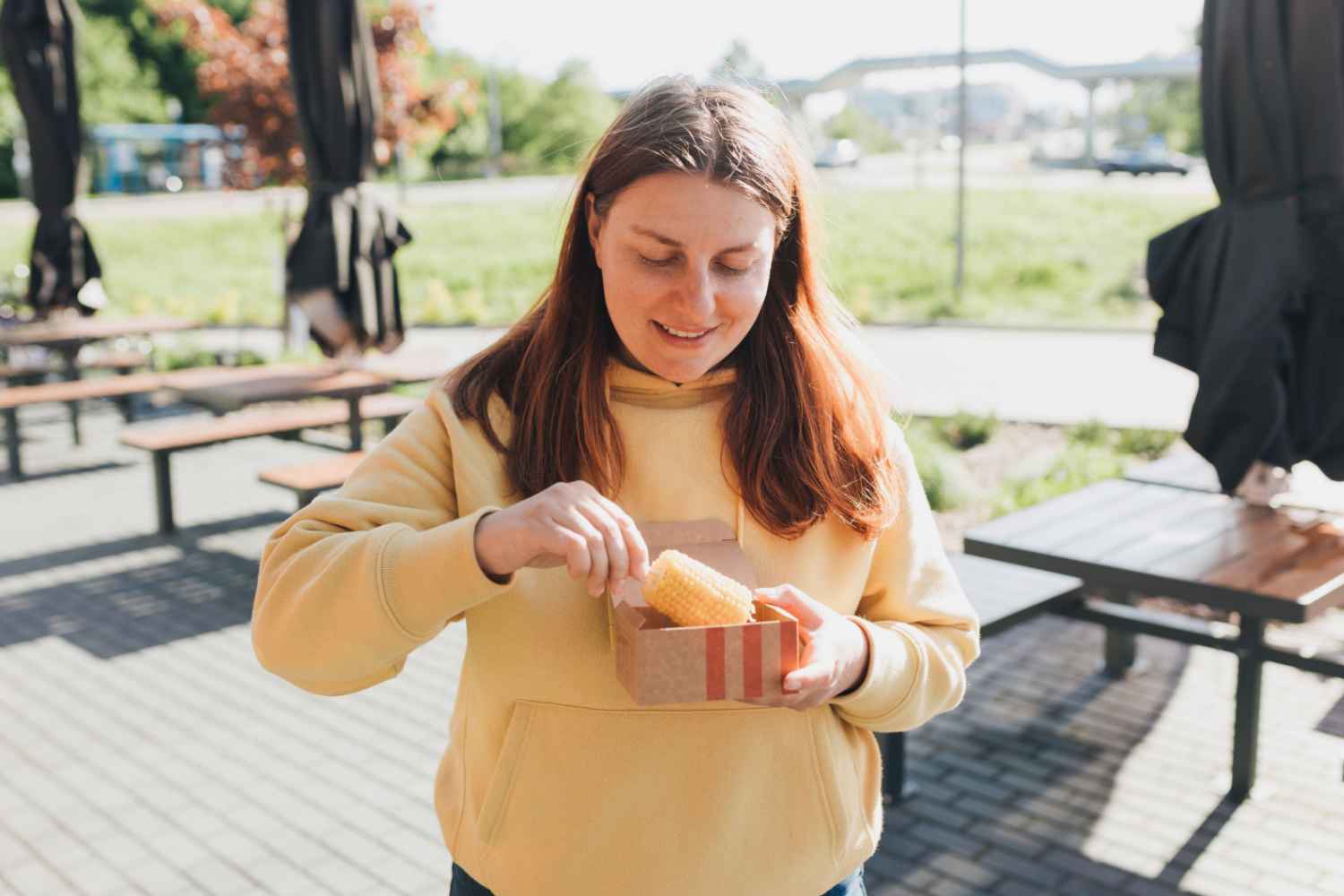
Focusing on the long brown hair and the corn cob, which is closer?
the corn cob

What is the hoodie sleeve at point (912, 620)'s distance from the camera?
5.05 feet

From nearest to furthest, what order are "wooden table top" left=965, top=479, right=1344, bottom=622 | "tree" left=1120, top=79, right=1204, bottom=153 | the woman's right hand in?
the woman's right hand
"wooden table top" left=965, top=479, right=1344, bottom=622
"tree" left=1120, top=79, right=1204, bottom=153

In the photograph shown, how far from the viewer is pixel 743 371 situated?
65.6 inches

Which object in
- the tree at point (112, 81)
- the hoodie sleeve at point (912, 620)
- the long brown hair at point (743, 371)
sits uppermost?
the tree at point (112, 81)

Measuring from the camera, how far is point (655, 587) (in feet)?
4.48

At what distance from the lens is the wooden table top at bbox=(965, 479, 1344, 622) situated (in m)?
3.54

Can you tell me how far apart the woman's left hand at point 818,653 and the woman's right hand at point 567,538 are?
7.3 inches

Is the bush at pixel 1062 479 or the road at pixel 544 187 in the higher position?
the road at pixel 544 187

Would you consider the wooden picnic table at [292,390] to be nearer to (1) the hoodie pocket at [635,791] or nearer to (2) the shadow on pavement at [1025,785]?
(2) the shadow on pavement at [1025,785]

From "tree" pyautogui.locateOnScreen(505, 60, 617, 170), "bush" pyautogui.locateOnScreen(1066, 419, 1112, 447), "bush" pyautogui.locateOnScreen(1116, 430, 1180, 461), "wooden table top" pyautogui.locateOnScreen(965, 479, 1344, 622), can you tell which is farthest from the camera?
"tree" pyautogui.locateOnScreen(505, 60, 617, 170)

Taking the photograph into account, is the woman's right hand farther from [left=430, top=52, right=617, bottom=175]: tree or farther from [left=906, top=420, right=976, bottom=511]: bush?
[left=430, top=52, right=617, bottom=175]: tree

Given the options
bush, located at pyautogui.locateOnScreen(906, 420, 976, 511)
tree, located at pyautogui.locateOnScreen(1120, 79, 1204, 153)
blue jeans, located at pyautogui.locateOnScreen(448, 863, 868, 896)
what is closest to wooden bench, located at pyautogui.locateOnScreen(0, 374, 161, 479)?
bush, located at pyautogui.locateOnScreen(906, 420, 976, 511)

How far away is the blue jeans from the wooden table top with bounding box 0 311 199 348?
8.71 metres

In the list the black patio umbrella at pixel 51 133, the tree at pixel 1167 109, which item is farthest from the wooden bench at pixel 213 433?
the tree at pixel 1167 109
